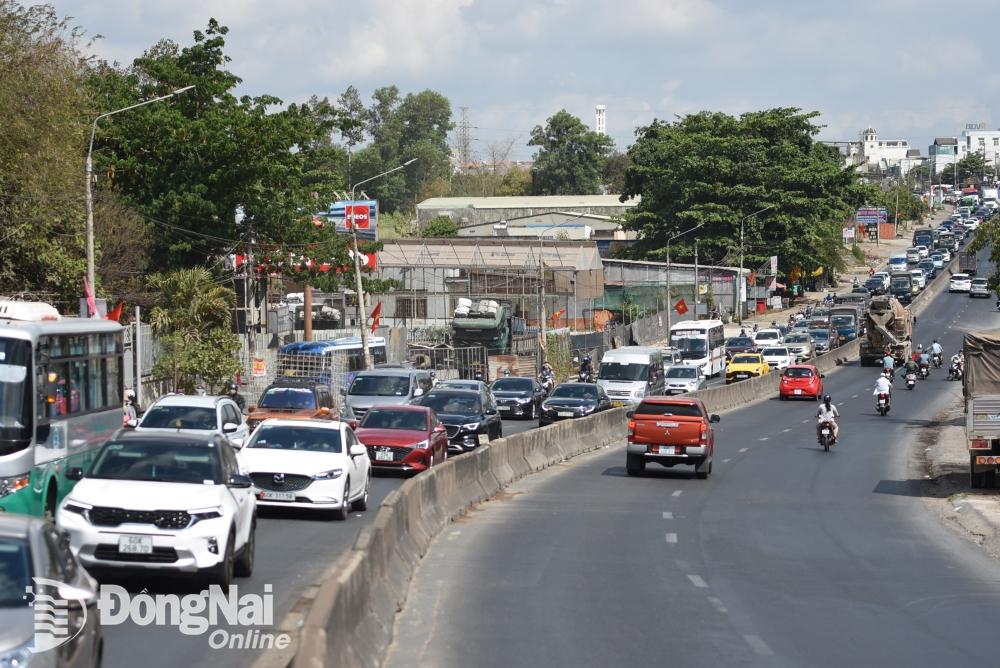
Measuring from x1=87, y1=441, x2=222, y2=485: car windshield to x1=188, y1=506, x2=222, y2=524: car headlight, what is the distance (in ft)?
2.02

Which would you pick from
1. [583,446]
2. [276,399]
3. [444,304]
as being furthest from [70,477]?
[444,304]

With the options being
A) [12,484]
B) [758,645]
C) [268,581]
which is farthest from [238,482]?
[758,645]

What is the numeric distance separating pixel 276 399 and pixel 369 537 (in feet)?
59.2

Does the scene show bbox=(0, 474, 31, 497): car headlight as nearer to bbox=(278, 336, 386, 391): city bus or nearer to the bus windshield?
the bus windshield

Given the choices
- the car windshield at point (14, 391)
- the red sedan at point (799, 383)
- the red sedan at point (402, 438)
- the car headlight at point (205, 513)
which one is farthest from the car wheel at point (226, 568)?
the red sedan at point (799, 383)

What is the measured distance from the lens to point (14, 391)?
17016 mm

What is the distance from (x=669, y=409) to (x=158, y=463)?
18164 millimetres

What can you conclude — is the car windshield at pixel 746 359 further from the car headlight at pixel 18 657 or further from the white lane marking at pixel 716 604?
the car headlight at pixel 18 657

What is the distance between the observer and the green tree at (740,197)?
361 ft

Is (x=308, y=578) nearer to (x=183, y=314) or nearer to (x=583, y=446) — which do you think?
(x=583, y=446)

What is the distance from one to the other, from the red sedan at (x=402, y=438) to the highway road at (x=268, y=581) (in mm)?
1059

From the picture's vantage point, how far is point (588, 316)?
305ft

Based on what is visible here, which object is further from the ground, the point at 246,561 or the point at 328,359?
the point at 328,359

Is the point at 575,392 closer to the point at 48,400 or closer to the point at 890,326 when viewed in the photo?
the point at 48,400
